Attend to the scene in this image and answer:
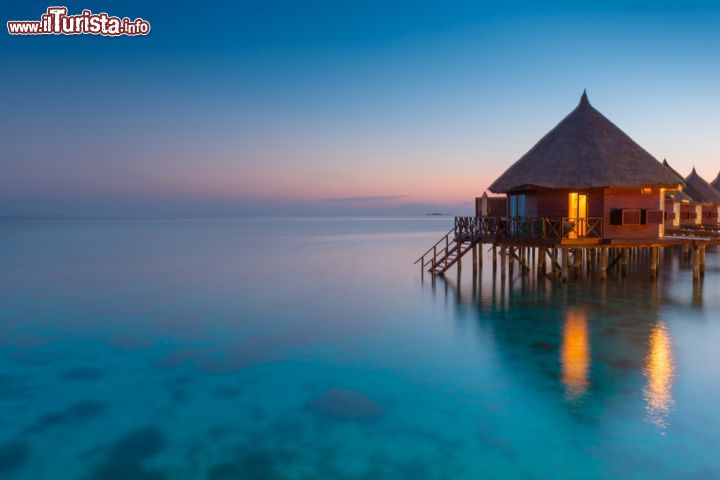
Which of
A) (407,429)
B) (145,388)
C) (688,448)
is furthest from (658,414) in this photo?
(145,388)

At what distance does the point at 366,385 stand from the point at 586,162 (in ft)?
54.0

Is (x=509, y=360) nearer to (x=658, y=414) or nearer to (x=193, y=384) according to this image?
(x=658, y=414)

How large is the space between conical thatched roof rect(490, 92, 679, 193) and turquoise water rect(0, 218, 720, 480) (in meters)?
5.12

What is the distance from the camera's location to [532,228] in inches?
907

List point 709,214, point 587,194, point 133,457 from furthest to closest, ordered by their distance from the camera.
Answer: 1. point 709,214
2. point 587,194
3. point 133,457

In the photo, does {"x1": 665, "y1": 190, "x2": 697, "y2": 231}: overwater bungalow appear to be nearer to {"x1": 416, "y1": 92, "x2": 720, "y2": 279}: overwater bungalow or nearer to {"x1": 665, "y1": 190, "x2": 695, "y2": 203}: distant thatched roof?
{"x1": 665, "y1": 190, "x2": 695, "y2": 203}: distant thatched roof

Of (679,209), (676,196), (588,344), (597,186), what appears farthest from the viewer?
(679,209)

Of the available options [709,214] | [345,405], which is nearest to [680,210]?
[709,214]

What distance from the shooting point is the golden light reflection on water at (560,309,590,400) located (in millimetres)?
11632

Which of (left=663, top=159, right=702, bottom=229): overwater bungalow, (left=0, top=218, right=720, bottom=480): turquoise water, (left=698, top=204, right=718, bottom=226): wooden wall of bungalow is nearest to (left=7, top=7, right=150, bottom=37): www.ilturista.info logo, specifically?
(left=0, top=218, right=720, bottom=480): turquoise water

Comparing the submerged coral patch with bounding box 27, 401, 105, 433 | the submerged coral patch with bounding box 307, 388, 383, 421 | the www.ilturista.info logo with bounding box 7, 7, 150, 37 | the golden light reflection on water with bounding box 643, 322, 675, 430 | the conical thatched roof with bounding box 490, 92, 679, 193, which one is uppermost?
the www.ilturista.info logo with bounding box 7, 7, 150, 37

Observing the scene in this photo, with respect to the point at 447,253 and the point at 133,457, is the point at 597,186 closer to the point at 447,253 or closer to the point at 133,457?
the point at 447,253

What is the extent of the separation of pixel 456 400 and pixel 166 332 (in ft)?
35.9

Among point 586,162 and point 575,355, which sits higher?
point 586,162
